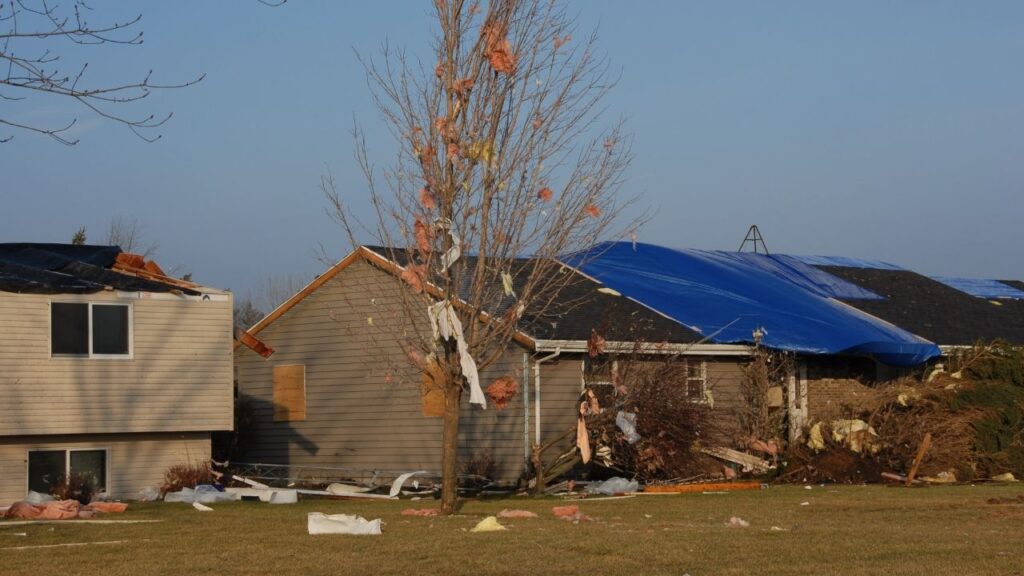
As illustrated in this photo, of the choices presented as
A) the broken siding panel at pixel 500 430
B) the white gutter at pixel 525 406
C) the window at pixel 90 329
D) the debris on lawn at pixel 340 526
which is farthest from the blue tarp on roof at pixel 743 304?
the debris on lawn at pixel 340 526

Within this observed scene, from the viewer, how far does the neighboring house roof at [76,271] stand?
74.1ft

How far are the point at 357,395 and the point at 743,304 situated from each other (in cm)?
827

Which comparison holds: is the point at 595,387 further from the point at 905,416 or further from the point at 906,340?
the point at 906,340

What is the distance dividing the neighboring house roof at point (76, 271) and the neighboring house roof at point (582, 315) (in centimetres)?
389

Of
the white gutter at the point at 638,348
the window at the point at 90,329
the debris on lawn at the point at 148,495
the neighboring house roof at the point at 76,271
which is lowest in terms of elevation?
the debris on lawn at the point at 148,495

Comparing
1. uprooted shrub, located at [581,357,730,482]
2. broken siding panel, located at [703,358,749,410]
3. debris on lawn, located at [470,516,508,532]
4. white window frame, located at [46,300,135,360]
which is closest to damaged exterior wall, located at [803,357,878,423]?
broken siding panel, located at [703,358,749,410]

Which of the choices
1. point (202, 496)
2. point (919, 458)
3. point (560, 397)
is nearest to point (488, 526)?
point (202, 496)

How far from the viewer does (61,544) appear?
13609 millimetres

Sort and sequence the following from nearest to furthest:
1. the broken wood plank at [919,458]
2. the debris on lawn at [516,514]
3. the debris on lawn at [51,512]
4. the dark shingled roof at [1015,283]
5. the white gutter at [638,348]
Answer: the debris on lawn at [516,514] → the debris on lawn at [51,512] → the broken wood plank at [919,458] → the white gutter at [638,348] → the dark shingled roof at [1015,283]

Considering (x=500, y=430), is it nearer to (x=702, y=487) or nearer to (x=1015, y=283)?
(x=702, y=487)

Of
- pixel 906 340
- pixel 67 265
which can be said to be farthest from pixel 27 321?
pixel 906 340

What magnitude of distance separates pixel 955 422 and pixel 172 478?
13914 millimetres

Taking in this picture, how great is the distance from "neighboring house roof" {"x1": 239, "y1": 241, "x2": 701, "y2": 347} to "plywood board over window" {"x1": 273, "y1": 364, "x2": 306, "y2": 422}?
1403 mm

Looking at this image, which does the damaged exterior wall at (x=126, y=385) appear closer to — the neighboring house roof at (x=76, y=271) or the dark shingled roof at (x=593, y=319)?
the neighboring house roof at (x=76, y=271)
